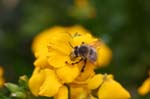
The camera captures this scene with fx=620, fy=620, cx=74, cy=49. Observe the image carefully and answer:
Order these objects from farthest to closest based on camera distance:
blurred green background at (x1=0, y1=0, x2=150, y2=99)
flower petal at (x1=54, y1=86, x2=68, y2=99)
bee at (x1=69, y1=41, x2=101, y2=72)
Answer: blurred green background at (x1=0, y1=0, x2=150, y2=99)
bee at (x1=69, y1=41, x2=101, y2=72)
flower petal at (x1=54, y1=86, x2=68, y2=99)

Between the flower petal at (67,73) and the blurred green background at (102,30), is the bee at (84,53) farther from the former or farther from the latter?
the blurred green background at (102,30)

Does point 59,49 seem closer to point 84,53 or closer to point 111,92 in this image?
point 84,53

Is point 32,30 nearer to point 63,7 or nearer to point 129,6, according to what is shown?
point 63,7

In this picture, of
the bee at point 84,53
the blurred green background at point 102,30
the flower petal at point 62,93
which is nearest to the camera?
the flower petal at point 62,93

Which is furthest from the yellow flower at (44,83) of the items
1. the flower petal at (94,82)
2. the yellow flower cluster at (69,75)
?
the flower petal at (94,82)

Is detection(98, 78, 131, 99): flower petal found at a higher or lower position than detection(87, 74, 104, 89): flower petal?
lower

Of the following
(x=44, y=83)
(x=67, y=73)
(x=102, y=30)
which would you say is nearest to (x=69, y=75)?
(x=67, y=73)

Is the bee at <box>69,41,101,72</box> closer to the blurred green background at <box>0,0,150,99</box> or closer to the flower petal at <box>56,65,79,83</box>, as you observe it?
the flower petal at <box>56,65,79,83</box>

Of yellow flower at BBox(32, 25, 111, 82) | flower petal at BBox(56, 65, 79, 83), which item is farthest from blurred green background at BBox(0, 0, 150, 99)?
flower petal at BBox(56, 65, 79, 83)
